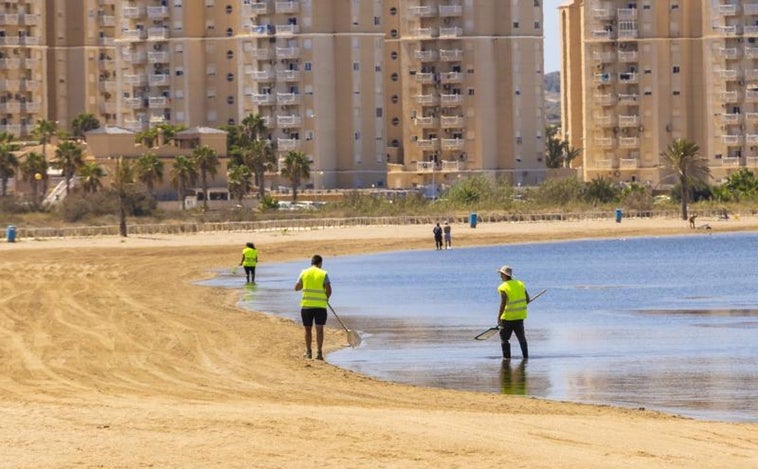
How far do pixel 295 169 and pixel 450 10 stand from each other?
2058 cm

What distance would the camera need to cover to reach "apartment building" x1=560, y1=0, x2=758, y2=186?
140 meters

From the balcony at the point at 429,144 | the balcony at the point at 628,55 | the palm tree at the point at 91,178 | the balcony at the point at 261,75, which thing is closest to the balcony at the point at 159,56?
the balcony at the point at 261,75

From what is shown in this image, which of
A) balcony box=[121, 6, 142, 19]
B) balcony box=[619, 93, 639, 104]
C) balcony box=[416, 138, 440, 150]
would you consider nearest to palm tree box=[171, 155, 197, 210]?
balcony box=[416, 138, 440, 150]

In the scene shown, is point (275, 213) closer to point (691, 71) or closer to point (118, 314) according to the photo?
point (691, 71)

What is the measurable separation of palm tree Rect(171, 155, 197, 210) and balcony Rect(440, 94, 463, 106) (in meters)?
27.1

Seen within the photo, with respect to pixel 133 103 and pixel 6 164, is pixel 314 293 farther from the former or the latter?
pixel 133 103

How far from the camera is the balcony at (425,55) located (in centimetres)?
13862

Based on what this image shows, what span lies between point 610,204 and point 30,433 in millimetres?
103549

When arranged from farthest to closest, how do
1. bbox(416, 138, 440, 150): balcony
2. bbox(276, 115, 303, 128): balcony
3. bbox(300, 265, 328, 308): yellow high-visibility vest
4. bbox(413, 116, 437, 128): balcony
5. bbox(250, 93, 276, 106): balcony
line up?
bbox(413, 116, 437, 128): balcony, bbox(416, 138, 440, 150): balcony, bbox(250, 93, 276, 106): balcony, bbox(276, 115, 303, 128): balcony, bbox(300, 265, 328, 308): yellow high-visibility vest

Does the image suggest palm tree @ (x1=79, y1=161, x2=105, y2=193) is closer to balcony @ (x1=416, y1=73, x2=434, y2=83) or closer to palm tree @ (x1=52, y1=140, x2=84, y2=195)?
palm tree @ (x1=52, y1=140, x2=84, y2=195)

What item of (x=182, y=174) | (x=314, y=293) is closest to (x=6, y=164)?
(x=182, y=174)

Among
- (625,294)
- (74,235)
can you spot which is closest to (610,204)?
(74,235)

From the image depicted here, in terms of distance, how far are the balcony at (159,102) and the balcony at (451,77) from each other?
20993 millimetres

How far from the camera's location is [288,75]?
136750 mm
